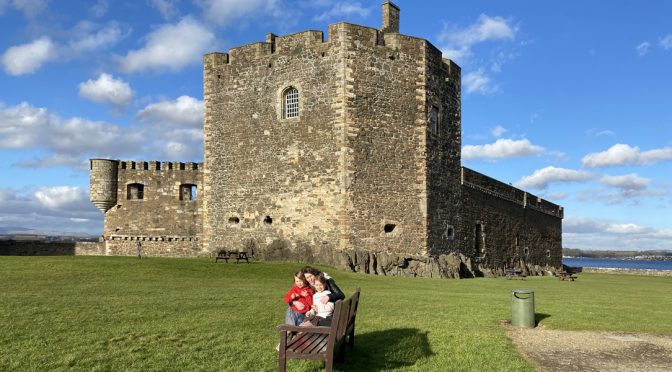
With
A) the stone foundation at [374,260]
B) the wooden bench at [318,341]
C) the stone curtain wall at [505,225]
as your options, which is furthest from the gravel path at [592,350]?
the stone curtain wall at [505,225]

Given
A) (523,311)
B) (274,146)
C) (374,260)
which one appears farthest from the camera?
(274,146)

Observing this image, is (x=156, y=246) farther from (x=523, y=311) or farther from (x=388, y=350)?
(x=388, y=350)

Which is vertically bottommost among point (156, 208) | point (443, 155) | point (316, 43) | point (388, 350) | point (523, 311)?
point (388, 350)

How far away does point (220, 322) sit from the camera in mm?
9367

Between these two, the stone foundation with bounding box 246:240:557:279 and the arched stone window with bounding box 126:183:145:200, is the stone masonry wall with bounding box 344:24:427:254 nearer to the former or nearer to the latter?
the stone foundation with bounding box 246:240:557:279

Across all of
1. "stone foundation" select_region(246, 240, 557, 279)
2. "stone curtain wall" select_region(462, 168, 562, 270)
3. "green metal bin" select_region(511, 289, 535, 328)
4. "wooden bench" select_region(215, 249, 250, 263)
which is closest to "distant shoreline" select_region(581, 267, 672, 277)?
"stone curtain wall" select_region(462, 168, 562, 270)

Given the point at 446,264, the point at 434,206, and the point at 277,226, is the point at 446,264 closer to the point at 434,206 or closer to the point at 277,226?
the point at 434,206

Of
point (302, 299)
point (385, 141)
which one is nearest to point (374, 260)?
point (385, 141)

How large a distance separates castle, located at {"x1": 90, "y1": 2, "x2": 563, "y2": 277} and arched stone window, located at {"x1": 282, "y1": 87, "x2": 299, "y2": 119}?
2.0 inches

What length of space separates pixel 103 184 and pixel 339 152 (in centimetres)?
1434

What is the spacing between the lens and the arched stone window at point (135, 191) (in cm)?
3052

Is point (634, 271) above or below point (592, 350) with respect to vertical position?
below

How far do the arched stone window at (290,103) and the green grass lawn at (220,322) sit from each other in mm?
10118

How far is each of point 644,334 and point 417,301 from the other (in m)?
4.89
